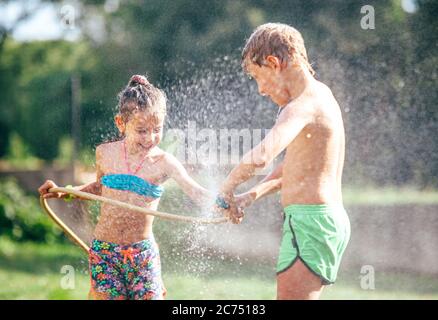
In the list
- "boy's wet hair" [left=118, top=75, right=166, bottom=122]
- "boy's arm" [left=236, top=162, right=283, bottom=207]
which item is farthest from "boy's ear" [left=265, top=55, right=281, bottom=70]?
"boy's wet hair" [left=118, top=75, right=166, bottom=122]

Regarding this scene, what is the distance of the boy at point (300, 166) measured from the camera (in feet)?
11.8

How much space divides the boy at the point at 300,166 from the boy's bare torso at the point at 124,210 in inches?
20.8

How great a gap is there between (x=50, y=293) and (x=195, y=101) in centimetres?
193

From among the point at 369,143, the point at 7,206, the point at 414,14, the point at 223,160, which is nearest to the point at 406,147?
the point at 369,143

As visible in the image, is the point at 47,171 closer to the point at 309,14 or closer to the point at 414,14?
the point at 309,14

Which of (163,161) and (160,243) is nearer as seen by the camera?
(163,161)

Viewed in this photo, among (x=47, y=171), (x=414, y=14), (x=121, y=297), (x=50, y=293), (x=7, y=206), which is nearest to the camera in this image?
(x=121, y=297)

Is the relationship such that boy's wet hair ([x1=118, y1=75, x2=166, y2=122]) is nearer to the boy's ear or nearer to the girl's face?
the girl's face

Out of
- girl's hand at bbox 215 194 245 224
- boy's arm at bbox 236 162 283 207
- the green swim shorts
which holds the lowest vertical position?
the green swim shorts

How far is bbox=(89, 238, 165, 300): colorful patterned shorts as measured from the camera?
4027 millimetres

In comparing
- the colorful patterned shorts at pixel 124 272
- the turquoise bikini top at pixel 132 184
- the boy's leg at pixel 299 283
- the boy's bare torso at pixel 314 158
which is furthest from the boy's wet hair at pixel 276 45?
the colorful patterned shorts at pixel 124 272

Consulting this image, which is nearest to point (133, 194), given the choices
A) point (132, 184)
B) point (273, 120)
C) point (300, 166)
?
point (132, 184)

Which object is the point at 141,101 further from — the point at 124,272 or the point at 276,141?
the point at 276,141

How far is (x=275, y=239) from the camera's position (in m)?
8.16
